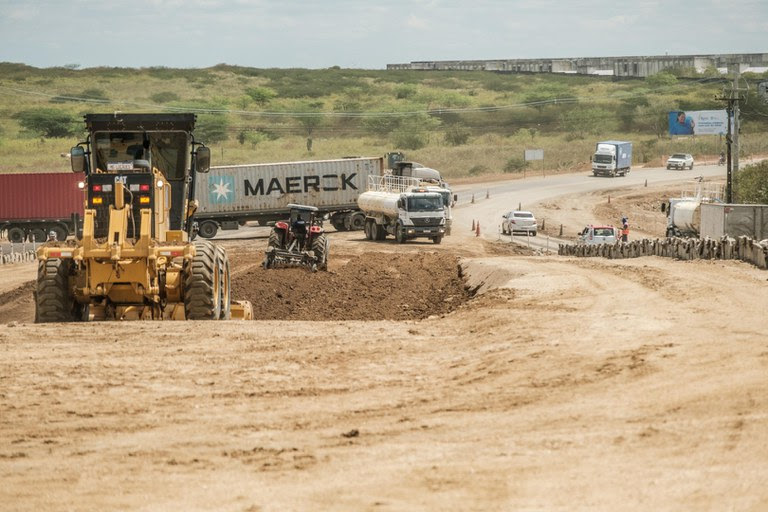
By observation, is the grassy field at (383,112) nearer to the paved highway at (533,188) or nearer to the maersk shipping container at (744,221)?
the paved highway at (533,188)

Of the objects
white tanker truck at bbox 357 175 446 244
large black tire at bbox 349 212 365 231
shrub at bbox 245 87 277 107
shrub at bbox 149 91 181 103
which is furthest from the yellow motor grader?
Result: shrub at bbox 245 87 277 107

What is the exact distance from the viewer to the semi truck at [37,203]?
60.6 meters

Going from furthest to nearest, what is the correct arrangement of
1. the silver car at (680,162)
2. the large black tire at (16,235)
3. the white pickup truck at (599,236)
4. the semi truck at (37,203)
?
the silver car at (680,162), the large black tire at (16,235), the semi truck at (37,203), the white pickup truck at (599,236)

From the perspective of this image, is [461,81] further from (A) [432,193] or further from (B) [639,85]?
(A) [432,193]

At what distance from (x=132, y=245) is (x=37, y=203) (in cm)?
4514

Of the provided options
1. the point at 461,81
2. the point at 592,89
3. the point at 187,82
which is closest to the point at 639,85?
the point at 592,89

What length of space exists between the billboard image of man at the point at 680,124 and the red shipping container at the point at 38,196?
80323 millimetres

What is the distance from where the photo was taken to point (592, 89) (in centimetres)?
17875

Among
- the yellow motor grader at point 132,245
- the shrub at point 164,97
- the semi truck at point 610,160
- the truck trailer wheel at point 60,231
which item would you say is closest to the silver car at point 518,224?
the truck trailer wheel at point 60,231

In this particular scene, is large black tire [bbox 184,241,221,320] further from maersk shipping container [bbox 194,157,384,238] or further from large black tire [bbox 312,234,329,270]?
maersk shipping container [bbox 194,157,384,238]

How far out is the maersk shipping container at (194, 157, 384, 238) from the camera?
61156mm

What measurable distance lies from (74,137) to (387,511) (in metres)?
121

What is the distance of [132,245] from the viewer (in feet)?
59.2

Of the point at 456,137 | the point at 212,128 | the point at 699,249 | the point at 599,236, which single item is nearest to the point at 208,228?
the point at 599,236
